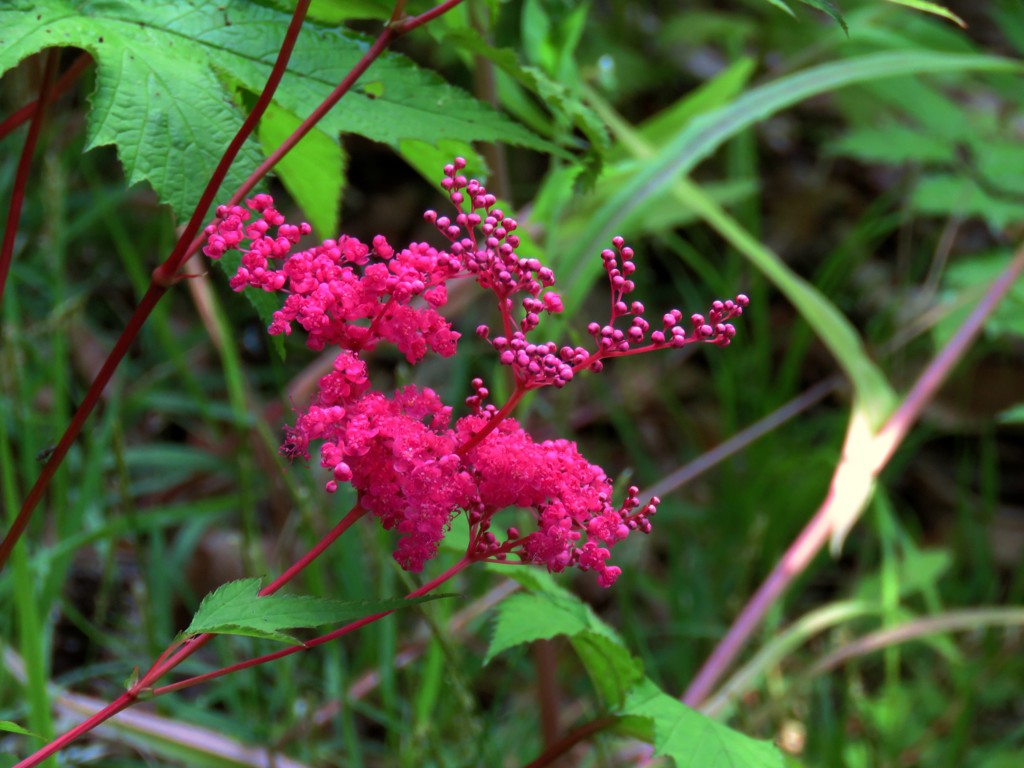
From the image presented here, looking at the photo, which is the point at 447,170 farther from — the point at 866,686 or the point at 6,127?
the point at 866,686

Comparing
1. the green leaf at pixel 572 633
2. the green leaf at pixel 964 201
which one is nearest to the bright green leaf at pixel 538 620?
the green leaf at pixel 572 633

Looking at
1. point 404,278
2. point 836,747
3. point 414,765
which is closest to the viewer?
point 404,278

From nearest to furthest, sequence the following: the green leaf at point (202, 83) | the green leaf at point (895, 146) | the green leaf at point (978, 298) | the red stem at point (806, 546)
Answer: the green leaf at point (202, 83) → the red stem at point (806, 546) → the green leaf at point (978, 298) → the green leaf at point (895, 146)

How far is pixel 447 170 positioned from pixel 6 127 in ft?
1.27

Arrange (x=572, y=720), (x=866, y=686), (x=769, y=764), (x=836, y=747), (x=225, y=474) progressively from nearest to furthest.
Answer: (x=769, y=764), (x=836, y=747), (x=572, y=720), (x=225, y=474), (x=866, y=686)

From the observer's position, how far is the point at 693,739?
0.80 meters

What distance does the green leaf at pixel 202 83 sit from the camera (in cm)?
70

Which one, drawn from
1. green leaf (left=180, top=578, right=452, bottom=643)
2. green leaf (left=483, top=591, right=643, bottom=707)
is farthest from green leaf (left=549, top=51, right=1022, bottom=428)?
green leaf (left=180, top=578, right=452, bottom=643)

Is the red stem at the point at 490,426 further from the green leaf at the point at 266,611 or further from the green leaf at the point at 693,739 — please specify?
the green leaf at the point at 693,739

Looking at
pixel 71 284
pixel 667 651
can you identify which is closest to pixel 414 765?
pixel 667 651

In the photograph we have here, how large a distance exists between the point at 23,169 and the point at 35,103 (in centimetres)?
7

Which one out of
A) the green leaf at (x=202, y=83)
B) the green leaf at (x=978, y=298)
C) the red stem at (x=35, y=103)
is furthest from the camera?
the green leaf at (x=978, y=298)

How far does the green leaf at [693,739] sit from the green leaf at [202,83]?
0.45 metres

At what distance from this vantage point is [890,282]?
2.99 metres
